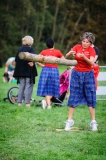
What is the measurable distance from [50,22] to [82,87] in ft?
137

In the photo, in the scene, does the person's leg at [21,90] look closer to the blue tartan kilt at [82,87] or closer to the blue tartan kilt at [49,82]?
the blue tartan kilt at [49,82]

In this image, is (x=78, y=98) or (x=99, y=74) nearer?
(x=78, y=98)

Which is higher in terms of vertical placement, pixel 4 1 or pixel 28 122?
pixel 4 1

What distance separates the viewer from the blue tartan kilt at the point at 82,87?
31.6ft

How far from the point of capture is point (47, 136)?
28.5 feet

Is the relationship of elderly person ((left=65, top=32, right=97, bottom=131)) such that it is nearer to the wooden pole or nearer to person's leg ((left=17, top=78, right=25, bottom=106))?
the wooden pole

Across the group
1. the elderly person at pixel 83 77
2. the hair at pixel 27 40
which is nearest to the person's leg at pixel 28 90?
the hair at pixel 27 40

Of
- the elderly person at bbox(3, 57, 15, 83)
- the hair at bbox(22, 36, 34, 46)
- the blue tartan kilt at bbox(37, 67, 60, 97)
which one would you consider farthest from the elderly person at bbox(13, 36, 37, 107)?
the elderly person at bbox(3, 57, 15, 83)

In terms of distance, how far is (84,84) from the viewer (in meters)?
9.67

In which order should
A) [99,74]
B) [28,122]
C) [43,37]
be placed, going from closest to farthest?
1. [28,122]
2. [99,74]
3. [43,37]

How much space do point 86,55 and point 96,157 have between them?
2817mm

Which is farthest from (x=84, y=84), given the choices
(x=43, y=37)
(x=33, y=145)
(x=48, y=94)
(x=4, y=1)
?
(x=43, y=37)

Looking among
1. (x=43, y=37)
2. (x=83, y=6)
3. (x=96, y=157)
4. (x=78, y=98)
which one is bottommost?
(x=96, y=157)

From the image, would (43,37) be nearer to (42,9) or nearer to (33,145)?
(42,9)
